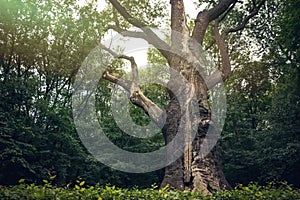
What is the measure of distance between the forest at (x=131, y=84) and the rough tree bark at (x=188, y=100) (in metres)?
0.04

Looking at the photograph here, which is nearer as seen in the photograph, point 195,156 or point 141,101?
point 195,156

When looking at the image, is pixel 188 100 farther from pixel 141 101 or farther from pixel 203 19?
pixel 203 19

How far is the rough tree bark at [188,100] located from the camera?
8469 mm

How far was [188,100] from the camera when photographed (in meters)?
9.24

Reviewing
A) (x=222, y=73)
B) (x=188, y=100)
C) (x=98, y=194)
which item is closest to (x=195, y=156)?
(x=188, y=100)

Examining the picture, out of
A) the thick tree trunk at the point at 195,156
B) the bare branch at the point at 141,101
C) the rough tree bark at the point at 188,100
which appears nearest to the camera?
the thick tree trunk at the point at 195,156

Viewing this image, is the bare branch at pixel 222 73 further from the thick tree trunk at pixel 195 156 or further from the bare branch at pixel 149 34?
the bare branch at pixel 149 34

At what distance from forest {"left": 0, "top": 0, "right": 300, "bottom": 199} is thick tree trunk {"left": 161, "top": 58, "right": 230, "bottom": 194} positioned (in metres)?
0.05

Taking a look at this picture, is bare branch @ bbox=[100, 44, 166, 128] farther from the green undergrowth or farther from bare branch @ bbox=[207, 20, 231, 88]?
the green undergrowth

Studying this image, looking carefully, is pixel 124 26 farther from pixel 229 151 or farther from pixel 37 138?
pixel 229 151

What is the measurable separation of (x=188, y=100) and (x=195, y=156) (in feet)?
4.73

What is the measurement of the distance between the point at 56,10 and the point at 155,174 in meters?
9.48

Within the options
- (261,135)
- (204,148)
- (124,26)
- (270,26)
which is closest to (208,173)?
(204,148)

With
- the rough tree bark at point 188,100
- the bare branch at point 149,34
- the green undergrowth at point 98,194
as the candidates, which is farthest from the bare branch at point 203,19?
the green undergrowth at point 98,194
